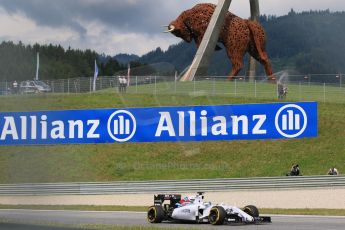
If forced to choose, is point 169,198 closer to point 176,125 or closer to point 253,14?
point 176,125

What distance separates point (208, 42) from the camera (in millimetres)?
53219

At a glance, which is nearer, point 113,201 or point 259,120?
point 113,201

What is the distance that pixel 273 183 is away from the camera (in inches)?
1140

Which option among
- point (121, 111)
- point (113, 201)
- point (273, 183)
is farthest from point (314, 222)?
point (121, 111)

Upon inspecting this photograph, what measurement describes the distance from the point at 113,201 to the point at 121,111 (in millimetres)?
6771

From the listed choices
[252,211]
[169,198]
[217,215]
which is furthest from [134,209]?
[217,215]

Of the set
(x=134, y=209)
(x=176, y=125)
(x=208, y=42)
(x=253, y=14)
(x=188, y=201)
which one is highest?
(x=253, y=14)

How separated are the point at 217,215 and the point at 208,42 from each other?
114 ft

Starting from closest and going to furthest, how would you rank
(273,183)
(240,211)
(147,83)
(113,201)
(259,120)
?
1. (240,211)
2. (273,183)
3. (113,201)
4. (259,120)
5. (147,83)

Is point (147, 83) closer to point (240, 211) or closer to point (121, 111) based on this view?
point (121, 111)

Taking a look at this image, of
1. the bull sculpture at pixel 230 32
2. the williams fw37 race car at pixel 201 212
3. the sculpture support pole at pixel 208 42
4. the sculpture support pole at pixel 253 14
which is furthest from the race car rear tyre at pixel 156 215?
the sculpture support pole at pixel 253 14

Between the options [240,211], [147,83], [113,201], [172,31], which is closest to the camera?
[240,211]

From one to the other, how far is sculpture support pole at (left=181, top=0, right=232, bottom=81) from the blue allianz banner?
16.3 meters

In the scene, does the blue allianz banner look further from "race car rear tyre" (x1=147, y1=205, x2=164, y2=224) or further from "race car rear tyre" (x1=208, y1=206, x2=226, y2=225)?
"race car rear tyre" (x1=208, y1=206, x2=226, y2=225)
